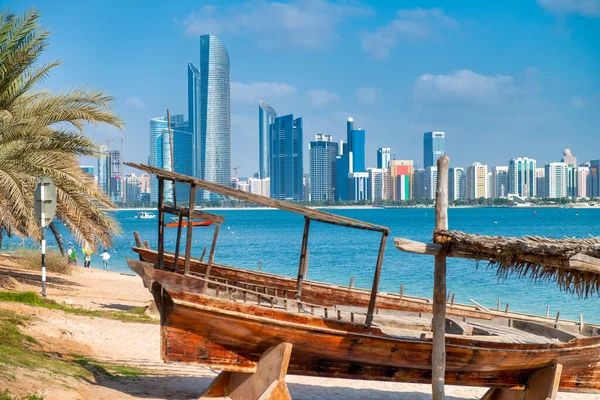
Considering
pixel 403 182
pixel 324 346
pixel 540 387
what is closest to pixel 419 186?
pixel 403 182

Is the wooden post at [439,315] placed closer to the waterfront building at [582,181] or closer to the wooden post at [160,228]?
the wooden post at [160,228]

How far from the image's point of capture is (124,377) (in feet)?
33.6

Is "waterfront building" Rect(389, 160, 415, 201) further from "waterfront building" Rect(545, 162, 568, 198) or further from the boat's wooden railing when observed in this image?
the boat's wooden railing

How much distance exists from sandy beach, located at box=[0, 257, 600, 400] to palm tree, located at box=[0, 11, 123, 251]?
8.48 feet

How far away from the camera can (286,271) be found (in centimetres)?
4391

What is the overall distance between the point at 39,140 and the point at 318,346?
9021 millimetres

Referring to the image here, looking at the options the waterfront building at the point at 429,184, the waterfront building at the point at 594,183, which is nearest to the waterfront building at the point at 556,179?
the waterfront building at the point at 594,183

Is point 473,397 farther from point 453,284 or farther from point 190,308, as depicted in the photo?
point 453,284

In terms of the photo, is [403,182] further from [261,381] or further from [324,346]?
[261,381]

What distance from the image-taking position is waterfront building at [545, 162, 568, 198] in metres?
193

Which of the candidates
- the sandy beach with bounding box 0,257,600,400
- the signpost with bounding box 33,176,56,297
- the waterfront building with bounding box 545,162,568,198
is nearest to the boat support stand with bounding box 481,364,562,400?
the sandy beach with bounding box 0,257,600,400

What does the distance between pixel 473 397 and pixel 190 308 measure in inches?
215

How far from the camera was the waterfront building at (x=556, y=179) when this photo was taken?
633ft

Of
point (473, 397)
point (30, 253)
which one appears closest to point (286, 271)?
point (30, 253)
